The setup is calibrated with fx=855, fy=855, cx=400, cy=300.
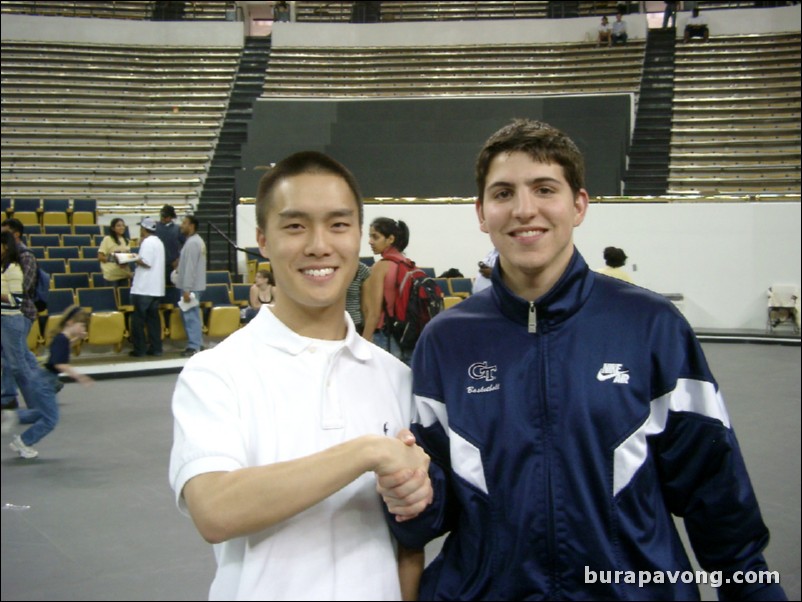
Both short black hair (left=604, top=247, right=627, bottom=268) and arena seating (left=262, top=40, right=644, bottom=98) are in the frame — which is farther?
arena seating (left=262, top=40, right=644, bottom=98)

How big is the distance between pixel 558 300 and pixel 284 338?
1.47 feet

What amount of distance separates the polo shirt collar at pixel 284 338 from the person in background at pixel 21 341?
4429mm

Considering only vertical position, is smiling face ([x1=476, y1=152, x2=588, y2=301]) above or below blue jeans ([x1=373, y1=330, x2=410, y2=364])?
above

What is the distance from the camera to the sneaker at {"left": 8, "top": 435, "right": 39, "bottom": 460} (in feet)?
16.4

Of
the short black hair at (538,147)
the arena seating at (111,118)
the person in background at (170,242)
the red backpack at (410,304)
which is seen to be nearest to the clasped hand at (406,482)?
the short black hair at (538,147)

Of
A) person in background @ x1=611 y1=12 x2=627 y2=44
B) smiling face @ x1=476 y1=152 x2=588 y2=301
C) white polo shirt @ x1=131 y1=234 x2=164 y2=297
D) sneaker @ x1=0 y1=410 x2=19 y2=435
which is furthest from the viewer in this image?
person in background @ x1=611 y1=12 x2=627 y2=44

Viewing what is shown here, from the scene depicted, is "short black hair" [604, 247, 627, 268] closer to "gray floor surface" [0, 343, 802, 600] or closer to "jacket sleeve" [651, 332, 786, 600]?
"gray floor surface" [0, 343, 802, 600]

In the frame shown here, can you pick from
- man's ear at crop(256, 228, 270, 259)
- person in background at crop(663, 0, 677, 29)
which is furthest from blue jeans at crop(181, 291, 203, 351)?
person in background at crop(663, 0, 677, 29)

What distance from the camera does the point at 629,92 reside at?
15.8 metres

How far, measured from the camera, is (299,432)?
50.9 inches

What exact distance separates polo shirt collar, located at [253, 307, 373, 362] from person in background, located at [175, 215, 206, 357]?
7.42 metres

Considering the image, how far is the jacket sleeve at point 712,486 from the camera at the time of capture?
137 centimetres

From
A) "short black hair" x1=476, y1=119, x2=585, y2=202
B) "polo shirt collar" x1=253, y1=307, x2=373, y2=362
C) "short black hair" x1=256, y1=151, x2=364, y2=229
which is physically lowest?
"polo shirt collar" x1=253, y1=307, x2=373, y2=362

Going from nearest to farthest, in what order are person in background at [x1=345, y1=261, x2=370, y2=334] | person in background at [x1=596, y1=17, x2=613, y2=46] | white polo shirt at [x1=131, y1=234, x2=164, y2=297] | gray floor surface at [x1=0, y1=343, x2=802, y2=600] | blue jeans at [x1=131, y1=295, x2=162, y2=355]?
gray floor surface at [x1=0, y1=343, x2=802, y2=600], person in background at [x1=345, y1=261, x2=370, y2=334], white polo shirt at [x1=131, y1=234, x2=164, y2=297], blue jeans at [x1=131, y1=295, x2=162, y2=355], person in background at [x1=596, y1=17, x2=613, y2=46]
